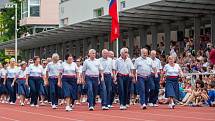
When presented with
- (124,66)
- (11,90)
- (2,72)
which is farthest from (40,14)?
(124,66)

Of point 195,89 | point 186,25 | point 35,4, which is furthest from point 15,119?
point 35,4

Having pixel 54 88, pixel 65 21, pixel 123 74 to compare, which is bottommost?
pixel 54 88

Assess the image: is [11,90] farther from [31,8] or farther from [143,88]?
[31,8]

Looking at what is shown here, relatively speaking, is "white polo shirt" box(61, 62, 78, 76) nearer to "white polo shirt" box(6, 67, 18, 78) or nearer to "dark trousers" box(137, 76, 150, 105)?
"dark trousers" box(137, 76, 150, 105)

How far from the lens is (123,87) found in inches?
952

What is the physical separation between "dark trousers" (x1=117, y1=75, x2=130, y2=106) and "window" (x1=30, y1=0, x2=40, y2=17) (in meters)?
67.6

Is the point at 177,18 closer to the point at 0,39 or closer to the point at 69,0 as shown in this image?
the point at 69,0

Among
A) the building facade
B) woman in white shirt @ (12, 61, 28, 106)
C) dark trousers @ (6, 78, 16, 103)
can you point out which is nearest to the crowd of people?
woman in white shirt @ (12, 61, 28, 106)

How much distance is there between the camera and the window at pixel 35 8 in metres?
91.0

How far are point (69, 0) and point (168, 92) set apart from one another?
4076cm

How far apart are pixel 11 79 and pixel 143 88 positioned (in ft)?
33.9

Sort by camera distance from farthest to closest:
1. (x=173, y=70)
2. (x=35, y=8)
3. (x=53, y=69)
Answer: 1. (x=35, y=8)
2. (x=53, y=69)
3. (x=173, y=70)

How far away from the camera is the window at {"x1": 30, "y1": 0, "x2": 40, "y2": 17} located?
91.0 metres

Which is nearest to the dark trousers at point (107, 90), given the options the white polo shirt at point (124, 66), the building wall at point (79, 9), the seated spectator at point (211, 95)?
the white polo shirt at point (124, 66)
